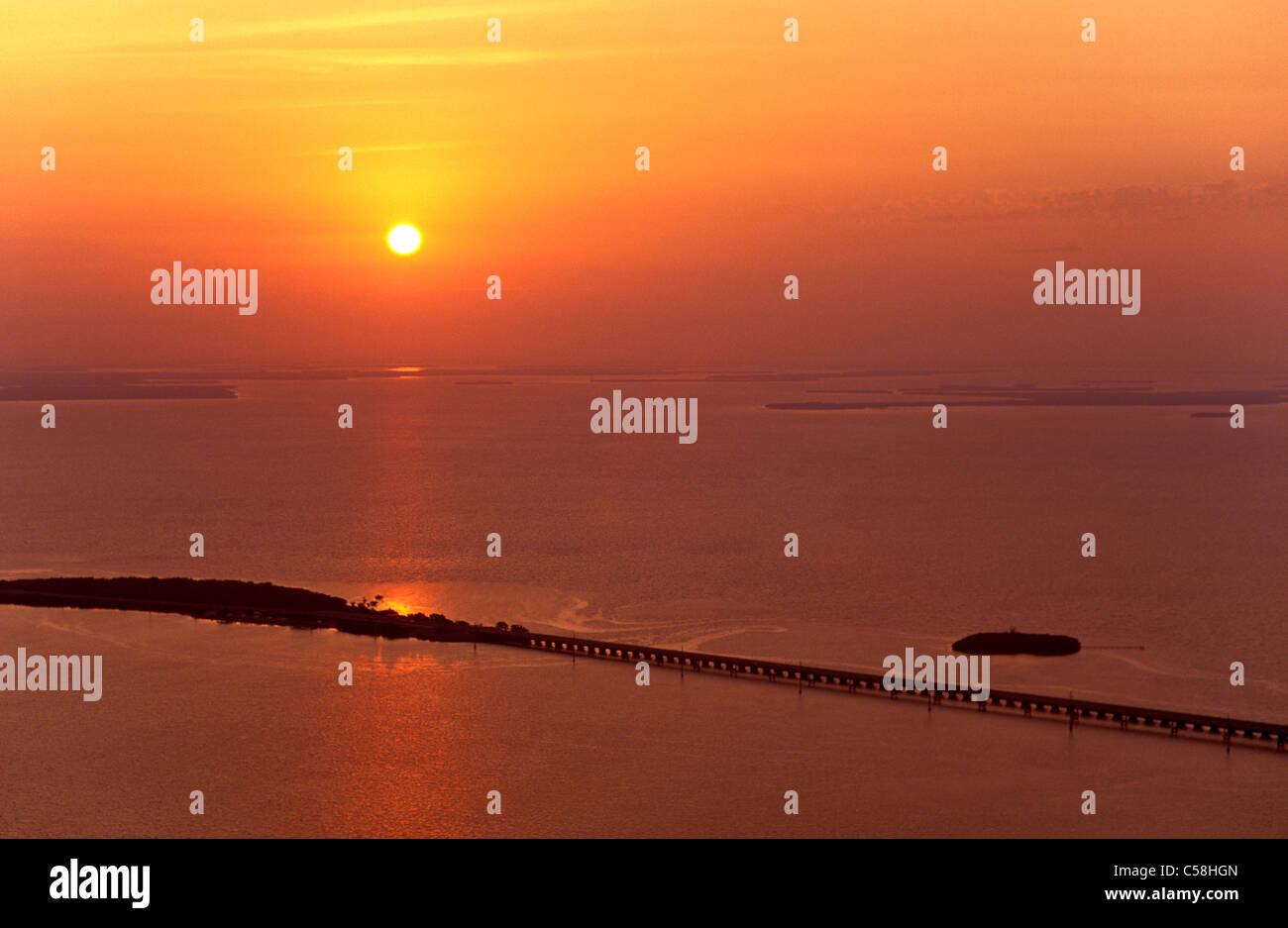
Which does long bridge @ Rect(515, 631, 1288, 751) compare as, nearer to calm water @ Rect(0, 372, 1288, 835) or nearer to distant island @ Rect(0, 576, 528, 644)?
calm water @ Rect(0, 372, 1288, 835)

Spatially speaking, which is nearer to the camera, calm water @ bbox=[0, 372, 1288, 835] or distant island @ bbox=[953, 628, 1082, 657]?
calm water @ bbox=[0, 372, 1288, 835]

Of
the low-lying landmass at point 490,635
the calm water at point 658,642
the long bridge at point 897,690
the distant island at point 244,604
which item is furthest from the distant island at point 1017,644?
the distant island at point 244,604

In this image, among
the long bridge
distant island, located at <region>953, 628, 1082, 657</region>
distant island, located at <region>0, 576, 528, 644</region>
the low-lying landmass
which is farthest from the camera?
distant island, located at <region>0, 576, 528, 644</region>

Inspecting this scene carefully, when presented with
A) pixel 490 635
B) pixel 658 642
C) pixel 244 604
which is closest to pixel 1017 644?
pixel 658 642

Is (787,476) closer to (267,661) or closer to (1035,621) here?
(1035,621)

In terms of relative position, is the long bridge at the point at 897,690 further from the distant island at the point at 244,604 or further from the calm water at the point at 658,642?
the distant island at the point at 244,604

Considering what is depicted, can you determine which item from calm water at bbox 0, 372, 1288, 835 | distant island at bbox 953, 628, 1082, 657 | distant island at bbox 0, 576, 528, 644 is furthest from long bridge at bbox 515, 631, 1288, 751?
distant island at bbox 953, 628, 1082, 657

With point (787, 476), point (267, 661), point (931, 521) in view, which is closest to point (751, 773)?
point (267, 661)
